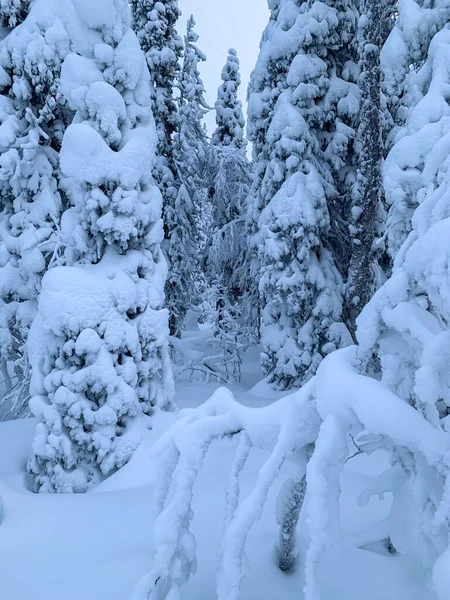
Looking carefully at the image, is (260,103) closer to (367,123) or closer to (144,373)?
(367,123)

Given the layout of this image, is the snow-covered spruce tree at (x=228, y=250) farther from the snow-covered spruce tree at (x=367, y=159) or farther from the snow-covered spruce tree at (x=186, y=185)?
the snow-covered spruce tree at (x=367, y=159)

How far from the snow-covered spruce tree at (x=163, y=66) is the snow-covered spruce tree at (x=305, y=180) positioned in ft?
14.2

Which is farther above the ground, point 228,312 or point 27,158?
point 27,158

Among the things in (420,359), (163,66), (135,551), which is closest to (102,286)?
(135,551)

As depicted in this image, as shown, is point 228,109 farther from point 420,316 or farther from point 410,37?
point 420,316

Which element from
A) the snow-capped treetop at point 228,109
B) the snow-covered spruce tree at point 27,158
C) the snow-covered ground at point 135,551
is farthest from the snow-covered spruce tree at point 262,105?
the snow-covered ground at point 135,551

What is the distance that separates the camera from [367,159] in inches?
394

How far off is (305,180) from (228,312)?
5.65 m

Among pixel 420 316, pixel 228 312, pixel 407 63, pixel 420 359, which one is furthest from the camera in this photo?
pixel 228 312

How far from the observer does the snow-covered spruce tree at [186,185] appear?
14742 millimetres

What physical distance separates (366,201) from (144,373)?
671cm

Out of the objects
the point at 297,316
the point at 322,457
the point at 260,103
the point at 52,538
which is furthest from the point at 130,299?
the point at 260,103

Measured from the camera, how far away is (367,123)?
9914 millimetres

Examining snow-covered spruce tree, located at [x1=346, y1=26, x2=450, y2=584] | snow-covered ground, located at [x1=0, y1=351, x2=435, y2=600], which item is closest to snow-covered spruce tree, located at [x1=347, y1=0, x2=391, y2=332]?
snow-covered ground, located at [x1=0, y1=351, x2=435, y2=600]
